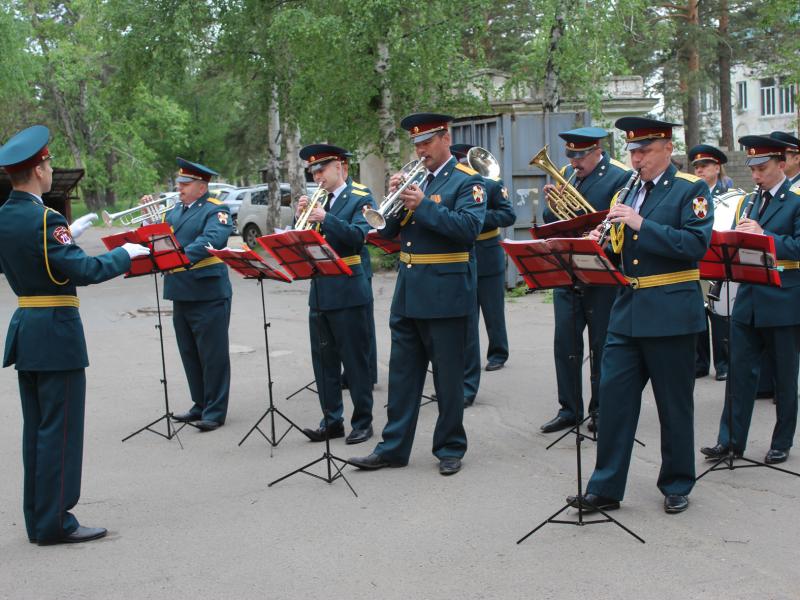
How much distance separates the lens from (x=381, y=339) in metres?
12.3

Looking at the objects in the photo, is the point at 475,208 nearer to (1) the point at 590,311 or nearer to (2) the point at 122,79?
(1) the point at 590,311

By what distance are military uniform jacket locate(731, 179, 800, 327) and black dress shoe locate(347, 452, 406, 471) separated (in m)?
2.63

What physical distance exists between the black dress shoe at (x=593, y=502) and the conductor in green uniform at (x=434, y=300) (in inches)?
45.7

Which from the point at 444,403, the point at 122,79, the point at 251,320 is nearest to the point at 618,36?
the point at 251,320

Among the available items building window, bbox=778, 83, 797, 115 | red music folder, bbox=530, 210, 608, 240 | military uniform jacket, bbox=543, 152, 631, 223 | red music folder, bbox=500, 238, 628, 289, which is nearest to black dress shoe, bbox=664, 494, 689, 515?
red music folder, bbox=500, 238, 628, 289

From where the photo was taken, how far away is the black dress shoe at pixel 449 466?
6574 millimetres

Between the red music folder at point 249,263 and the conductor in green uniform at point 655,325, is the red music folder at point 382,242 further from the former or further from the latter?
the conductor in green uniform at point 655,325

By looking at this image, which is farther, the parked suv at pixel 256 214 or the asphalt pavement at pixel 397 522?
the parked suv at pixel 256 214

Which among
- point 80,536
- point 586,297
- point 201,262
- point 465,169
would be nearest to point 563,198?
point 586,297

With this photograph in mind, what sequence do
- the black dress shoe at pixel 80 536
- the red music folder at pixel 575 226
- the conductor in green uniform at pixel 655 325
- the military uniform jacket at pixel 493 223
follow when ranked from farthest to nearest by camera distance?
the military uniform jacket at pixel 493 223, the red music folder at pixel 575 226, the black dress shoe at pixel 80 536, the conductor in green uniform at pixel 655 325

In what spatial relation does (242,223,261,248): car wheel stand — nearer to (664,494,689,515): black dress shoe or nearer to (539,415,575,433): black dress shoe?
(539,415,575,433): black dress shoe

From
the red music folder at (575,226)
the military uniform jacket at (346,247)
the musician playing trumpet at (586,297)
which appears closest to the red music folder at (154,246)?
the military uniform jacket at (346,247)

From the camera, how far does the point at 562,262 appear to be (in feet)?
18.4

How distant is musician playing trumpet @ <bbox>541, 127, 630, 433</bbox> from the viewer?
24.5 ft
